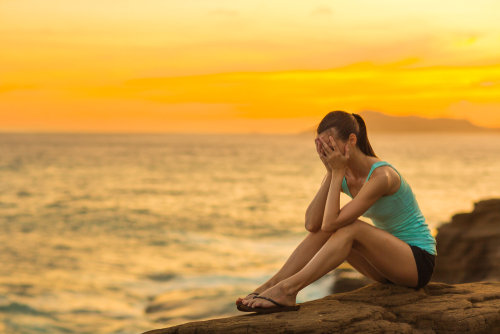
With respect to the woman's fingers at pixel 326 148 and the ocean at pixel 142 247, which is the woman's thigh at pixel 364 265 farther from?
the ocean at pixel 142 247

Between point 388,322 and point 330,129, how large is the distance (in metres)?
1.66

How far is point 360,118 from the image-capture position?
418cm

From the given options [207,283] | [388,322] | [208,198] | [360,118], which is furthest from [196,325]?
[208,198]

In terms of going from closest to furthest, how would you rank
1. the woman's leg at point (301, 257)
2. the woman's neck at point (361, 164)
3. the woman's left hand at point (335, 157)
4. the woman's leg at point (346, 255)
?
1. the woman's leg at point (346, 255)
2. the woman's left hand at point (335, 157)
3. the woman's neck at point (361, 164)
4. the woman's leg at point (301, 257)

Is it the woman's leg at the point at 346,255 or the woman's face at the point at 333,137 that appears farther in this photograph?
the woman's face at the point at 333,137

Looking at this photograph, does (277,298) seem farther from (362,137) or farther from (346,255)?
(362,137)

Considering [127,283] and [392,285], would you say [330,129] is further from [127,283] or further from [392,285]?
[127,283]

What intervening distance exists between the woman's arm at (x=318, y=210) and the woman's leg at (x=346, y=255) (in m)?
0.40

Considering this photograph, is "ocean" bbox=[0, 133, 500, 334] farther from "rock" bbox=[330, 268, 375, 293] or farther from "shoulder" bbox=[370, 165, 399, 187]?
"shoulder" bbox=[370, 165, 399, 187]

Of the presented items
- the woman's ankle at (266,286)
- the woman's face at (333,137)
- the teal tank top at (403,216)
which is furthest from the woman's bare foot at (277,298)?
the woman's face at (333,137)

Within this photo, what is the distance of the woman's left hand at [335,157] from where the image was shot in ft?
13.2

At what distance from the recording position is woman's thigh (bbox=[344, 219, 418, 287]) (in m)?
3.91

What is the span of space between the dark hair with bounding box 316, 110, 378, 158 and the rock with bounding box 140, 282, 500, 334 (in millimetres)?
1343

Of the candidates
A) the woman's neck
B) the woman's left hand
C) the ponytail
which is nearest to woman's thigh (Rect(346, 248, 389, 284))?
the woman's neck
